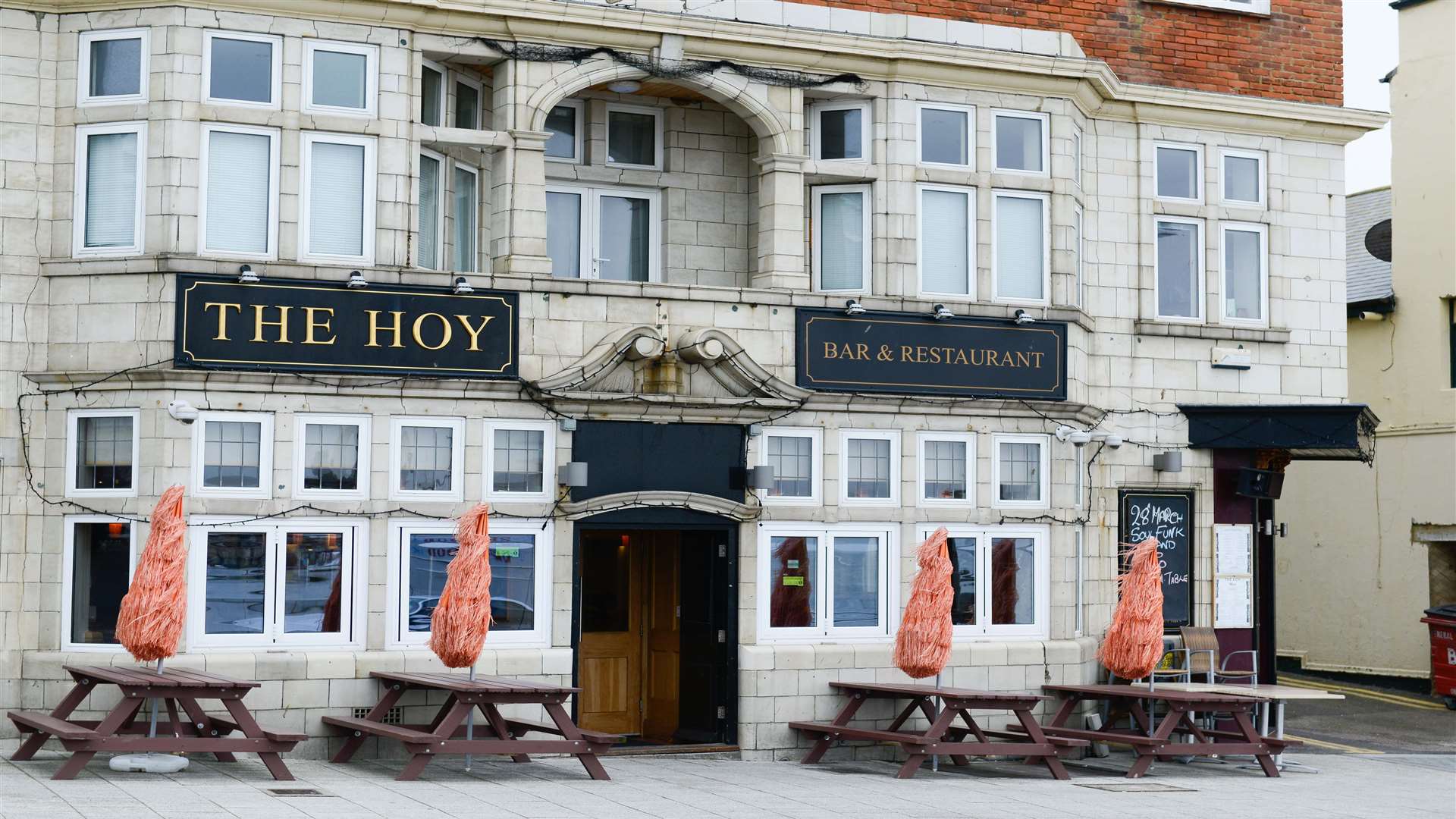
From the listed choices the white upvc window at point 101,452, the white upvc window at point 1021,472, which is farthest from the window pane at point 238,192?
the white upvc window at point 1021,472

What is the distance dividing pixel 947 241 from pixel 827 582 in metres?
3.85

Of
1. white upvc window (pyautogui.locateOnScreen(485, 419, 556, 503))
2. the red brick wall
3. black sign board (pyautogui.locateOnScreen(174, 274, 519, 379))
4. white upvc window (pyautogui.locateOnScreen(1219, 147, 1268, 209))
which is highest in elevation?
the red brick wall

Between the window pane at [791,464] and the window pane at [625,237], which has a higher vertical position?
the window pane at [625,237]

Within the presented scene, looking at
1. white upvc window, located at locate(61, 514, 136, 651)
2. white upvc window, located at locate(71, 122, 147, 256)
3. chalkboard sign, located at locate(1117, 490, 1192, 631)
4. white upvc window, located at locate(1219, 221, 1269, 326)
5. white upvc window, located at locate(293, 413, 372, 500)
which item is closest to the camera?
white upvc window, located at locate(61, 514, 136, 651)

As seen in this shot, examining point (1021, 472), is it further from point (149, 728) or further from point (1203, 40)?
point (149, 728)

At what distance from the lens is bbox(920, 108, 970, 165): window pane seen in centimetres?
1856

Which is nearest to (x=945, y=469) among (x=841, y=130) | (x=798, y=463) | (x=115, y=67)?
(x=798, y=463)

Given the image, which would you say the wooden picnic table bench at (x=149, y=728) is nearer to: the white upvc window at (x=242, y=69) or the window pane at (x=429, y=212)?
the window pane at (x=429, y=212)

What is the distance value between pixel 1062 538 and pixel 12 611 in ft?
34.5

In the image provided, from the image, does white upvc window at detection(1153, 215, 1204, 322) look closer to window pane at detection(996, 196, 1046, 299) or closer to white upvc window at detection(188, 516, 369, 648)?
window pane at detection(996, 196, 1046, 299)

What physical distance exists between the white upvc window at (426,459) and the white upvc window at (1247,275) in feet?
30.6

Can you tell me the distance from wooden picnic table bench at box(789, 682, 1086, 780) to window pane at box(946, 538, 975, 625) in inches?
36.6

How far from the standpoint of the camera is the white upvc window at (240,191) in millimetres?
16062

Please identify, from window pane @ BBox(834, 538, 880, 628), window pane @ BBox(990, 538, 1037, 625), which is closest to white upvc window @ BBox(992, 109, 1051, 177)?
window pane @ BBox(990, 538, 1037, 625)
